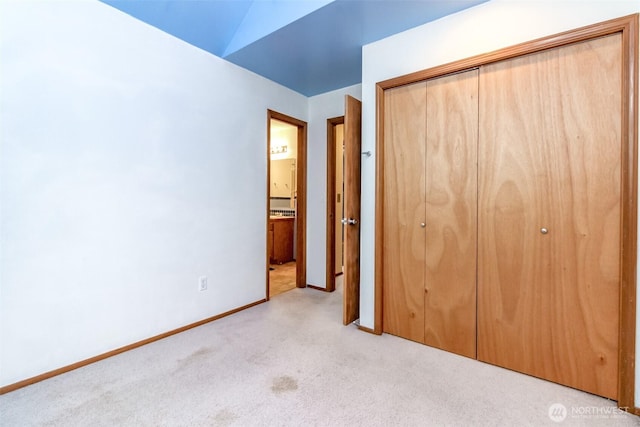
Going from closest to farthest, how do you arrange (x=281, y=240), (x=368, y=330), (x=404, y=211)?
(x=404, y=211), (x=368, y=330), (x=281, y=240)

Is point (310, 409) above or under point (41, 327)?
under

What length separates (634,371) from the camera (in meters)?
1.47

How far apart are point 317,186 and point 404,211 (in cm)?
151

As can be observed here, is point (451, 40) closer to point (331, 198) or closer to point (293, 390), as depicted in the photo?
point (331, 198)

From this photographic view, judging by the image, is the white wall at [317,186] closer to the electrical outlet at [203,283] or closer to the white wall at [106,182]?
the white wall at [106,182]

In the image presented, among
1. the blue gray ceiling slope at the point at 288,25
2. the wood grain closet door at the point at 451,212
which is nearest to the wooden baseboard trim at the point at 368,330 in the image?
the wood grain closet door at the point at 451,212

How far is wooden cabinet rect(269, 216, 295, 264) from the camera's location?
486 cm

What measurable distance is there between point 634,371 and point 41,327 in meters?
3.19

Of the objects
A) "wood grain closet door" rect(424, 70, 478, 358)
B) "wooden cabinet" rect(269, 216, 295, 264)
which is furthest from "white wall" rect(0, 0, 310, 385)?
"wooden cabinet" rect(269, 216, 295, 264)

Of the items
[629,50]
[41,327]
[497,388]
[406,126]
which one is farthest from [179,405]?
[629,50]

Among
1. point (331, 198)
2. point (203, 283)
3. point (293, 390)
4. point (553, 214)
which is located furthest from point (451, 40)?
point (203, 283)

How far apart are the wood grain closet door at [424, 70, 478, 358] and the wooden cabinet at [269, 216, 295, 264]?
10.2ft

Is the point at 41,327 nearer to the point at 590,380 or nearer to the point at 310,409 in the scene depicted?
the point at 310,409

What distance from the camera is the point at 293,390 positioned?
1.62m
